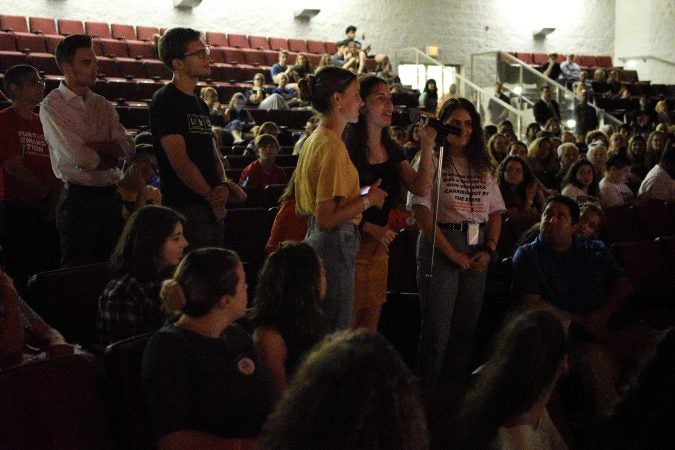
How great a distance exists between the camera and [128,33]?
530 inches

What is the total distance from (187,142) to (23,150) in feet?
3.48

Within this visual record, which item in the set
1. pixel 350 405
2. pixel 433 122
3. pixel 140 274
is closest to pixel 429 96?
pixel 433 122

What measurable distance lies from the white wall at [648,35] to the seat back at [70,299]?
57.9 ft

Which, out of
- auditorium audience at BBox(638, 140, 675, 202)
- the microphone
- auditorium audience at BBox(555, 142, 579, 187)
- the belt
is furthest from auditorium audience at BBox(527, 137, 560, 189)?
the microphone

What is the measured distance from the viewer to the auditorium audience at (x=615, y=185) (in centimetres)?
620

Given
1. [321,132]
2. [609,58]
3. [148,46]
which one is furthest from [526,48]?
[321,132]

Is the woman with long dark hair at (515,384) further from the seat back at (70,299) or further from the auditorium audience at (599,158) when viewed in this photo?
the auditorium audience at (599,158)

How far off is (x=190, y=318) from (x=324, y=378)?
2.52ft

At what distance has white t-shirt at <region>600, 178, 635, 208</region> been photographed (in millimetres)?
6184

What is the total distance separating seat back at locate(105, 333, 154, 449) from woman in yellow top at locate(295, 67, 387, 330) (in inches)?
35.2

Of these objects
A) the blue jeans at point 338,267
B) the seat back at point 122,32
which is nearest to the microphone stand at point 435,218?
the blue jeans at point 338,267

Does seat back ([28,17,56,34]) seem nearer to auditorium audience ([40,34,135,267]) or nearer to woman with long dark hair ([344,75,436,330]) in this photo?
auditorium audience ([40,34,135,267])

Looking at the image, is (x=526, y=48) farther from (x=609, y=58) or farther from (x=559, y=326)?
(x=559, y=326)

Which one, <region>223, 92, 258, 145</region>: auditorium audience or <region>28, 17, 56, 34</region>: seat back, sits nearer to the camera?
<region>223, 92, 258, 145</region>: auditorium audience
